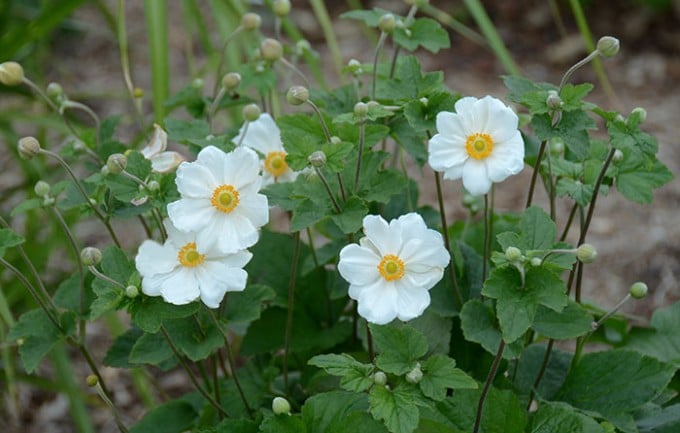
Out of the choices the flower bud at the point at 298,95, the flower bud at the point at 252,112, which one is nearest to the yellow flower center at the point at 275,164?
the flower bud at the point at 252,112

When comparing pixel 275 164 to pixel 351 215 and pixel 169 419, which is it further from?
pixel 169 419

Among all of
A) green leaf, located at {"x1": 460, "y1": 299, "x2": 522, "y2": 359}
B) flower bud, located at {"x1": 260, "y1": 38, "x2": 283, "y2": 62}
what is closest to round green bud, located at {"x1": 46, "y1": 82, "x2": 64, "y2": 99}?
flower bud, located at {"x1": 260, "y1": 38, "x2": 283, "y2": 62}

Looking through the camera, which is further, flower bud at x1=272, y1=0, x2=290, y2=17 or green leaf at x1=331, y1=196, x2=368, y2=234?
flower bud at x1=272, y1=0, x2=290, y2=17

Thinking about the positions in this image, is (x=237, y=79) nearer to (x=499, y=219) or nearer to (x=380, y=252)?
(x=380, y=252)

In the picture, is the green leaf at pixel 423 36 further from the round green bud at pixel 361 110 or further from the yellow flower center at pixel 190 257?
the yellow flower center at pixel 190 257

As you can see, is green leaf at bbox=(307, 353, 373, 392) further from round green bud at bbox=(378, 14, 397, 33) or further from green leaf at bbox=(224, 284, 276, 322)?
round green bud at bbox=(378, 14, 397, 33)

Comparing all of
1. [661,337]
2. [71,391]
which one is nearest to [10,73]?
[71,391]
